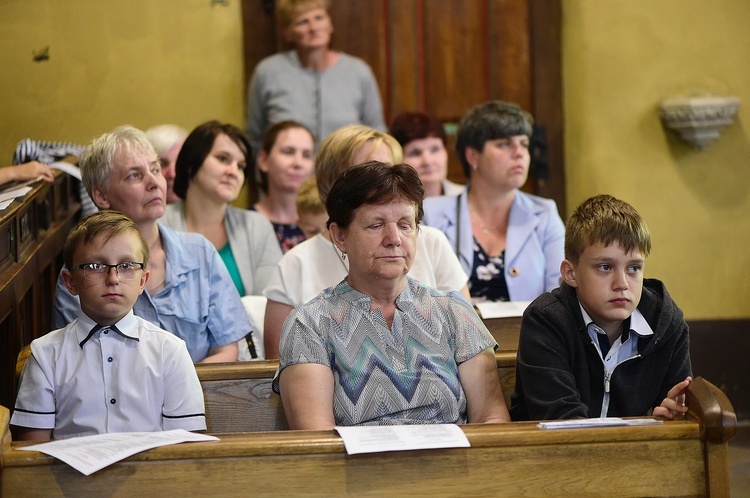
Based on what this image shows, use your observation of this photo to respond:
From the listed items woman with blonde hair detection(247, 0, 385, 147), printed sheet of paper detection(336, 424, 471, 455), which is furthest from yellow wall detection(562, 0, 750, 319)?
printed sheet of paper detection(336, 424, 471, 455)

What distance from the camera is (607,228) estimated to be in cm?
236

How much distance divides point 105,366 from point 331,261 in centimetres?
92

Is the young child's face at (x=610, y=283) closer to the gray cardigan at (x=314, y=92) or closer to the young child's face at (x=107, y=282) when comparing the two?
the young child's face at (x=107, y=282)

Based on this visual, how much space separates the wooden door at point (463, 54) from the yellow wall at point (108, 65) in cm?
68

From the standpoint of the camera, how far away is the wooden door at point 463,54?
5.27 m

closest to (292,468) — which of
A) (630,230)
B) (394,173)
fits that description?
(394,173)

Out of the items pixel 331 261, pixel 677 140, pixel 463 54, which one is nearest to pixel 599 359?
pixel 331 261

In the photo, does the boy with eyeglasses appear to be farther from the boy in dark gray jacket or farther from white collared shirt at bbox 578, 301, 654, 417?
white collared shirt at bbox 578, 301, 654, 417

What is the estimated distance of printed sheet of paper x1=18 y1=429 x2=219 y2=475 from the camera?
1778 mm

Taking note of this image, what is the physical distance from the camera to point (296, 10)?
485 centimetres

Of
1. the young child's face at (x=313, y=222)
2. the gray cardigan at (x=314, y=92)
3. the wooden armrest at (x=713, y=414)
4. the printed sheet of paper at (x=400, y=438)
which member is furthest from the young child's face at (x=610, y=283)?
the gray cardigan at (x=314, y=92)

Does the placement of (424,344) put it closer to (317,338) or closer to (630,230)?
(317,338)

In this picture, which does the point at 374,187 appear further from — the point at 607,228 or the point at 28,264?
the point at 28,264

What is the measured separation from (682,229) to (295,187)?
2066mm
